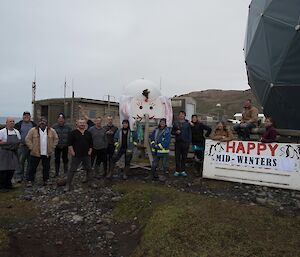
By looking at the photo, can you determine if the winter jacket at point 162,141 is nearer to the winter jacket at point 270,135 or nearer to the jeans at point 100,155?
the jeans at point 100,155

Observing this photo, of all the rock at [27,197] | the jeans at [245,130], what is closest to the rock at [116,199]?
the rock at [27,197]

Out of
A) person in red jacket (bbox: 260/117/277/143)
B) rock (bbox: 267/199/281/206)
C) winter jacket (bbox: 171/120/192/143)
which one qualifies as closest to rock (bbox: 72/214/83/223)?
winter jacket (bbox: 171/120/192/143)

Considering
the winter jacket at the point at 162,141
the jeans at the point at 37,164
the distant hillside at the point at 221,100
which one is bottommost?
the jeans at the point at 37,164

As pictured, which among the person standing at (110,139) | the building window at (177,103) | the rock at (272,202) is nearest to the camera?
the rock at (272,202)

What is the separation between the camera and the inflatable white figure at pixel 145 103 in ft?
30.4

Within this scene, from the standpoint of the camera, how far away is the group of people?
815 centimetres

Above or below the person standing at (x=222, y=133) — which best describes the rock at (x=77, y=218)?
below

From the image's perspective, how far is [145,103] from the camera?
30.7 feet

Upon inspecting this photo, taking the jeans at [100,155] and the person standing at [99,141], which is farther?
the jeans at [100,155]

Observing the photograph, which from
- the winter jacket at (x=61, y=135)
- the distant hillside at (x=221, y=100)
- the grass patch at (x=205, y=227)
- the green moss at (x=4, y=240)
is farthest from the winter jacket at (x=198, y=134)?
the distant hillside at (x=221, y=100)

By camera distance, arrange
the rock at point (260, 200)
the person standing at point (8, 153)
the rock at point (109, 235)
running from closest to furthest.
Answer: the rock at point (109, 235), the rock at point (260, 200), the person standing at point (8, 153)

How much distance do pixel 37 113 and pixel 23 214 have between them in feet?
63.9

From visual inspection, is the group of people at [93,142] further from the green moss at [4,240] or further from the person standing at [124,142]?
the green moss at [4,240]

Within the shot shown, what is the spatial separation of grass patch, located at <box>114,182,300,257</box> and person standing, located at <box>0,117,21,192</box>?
333 cm
